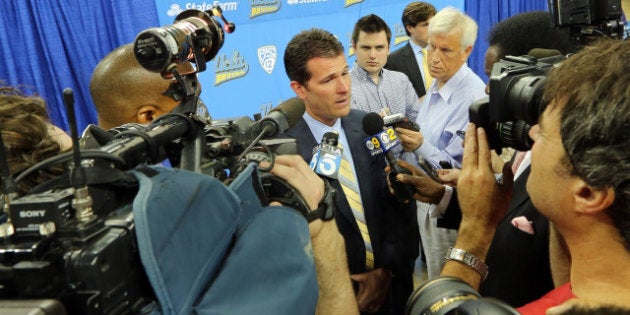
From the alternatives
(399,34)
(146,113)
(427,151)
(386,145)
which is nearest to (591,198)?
(386,145)

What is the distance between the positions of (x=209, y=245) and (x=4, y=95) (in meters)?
0.57

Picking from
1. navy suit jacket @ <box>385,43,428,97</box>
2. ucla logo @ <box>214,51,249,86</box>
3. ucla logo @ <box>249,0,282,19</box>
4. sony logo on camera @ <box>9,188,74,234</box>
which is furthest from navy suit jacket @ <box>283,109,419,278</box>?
ucla logo @ <box>249,0,282,19</box>

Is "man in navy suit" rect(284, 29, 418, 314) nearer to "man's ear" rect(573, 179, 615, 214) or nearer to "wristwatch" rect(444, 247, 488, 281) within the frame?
"wristwatch" rect(444, 247, 488, 281)

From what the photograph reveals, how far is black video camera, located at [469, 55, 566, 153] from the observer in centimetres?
92

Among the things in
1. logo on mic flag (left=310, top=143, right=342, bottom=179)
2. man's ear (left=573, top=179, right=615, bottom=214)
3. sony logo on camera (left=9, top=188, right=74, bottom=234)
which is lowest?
logo on mic flag (left=310, top=143, right=342, bottom=179)

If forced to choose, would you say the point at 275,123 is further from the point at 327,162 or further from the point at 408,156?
the point at 408,156

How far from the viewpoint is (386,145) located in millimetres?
1709

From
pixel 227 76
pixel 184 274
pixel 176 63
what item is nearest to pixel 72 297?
pixel 184 274

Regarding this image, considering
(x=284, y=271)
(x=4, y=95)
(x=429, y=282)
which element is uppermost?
(x=4, y=95)

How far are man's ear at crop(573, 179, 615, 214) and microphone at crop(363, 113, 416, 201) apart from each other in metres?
0.88

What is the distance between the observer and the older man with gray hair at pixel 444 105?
2.10 meters

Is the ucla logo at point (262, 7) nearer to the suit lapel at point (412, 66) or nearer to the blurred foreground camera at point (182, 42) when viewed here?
the suit lapel at point (412, 66)

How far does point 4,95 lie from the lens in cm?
93

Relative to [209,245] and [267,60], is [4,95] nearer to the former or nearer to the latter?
[209,245]
